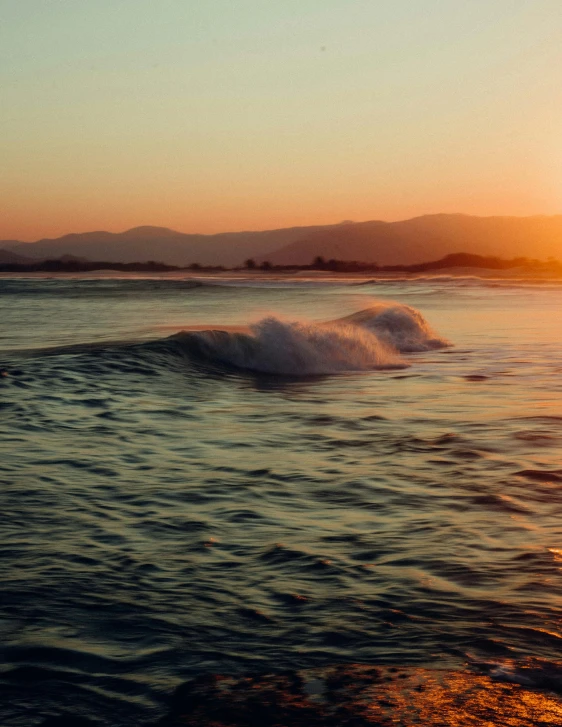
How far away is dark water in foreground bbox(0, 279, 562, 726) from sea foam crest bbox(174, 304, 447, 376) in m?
3.58

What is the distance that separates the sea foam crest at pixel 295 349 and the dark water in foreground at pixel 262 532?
3575 mm

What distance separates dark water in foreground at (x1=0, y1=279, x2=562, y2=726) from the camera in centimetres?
416

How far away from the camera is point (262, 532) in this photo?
6008 mm

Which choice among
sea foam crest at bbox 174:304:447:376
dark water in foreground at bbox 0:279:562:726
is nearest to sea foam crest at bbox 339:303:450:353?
sea foam crest at bbox 174:304:447:376

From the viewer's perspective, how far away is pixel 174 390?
1382 centimetres

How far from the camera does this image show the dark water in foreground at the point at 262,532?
4.16 m

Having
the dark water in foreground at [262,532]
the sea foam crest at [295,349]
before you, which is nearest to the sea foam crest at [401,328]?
the sea foam crest at [295,349]

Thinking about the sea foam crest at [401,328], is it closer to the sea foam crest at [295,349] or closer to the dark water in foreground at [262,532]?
the sea foam crest at [295,349]

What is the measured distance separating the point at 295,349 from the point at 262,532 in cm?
1222

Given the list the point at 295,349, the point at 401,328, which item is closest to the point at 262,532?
the point at 295,349

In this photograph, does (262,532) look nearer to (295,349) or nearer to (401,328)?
(295,349)

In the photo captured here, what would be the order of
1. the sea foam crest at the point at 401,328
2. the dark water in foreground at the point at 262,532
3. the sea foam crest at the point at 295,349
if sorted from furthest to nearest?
the sea foam crest at the point at 401,328
the sea foam crest at the point at 295,349
the dark water in foreground at the point at 262,532

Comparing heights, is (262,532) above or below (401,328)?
below

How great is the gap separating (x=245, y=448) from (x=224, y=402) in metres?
3.78
